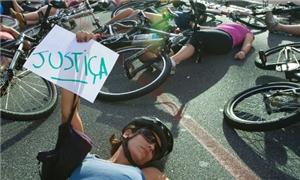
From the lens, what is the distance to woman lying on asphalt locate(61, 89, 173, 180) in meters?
2.43

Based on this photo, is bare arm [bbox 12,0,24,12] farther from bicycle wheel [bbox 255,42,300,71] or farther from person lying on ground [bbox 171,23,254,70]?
bicycle wheel [bbox 255,42,300,71]

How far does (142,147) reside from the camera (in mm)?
2633

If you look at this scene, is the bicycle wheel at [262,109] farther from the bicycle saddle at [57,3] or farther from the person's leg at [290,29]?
the bicycle saddle at [57,3]

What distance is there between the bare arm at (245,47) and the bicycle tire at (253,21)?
0.96m

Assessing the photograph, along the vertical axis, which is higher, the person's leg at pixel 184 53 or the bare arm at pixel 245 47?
the person's leg at pixel 184 53

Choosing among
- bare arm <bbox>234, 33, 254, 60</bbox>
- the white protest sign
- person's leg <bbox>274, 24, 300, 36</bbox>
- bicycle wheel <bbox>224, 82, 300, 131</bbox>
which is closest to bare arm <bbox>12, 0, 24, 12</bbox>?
bare arm <bbox>234, 33, 254, 60</bbox>

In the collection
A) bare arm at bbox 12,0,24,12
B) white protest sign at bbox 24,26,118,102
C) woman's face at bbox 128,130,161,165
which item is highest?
white protest sign at bbox 24,26,118,102

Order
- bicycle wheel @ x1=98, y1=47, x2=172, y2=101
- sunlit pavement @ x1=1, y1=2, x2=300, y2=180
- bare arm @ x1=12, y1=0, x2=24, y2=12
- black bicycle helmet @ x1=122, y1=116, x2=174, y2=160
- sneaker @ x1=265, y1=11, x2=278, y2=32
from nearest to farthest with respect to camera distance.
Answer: black bicycle helmet @ x1=122, y1=116, x2=174, y2=160 → sunlit pavement @ x1=1, y1=2, x2=300, y2=180 → bicycle wheel @ x1=98, y1=47, x2=172, y2=101 → sneaker @ x1=265, y1=11, x2=278, y2=32 → bare arm @ x1=12, y1=0, x2=24, y2=12

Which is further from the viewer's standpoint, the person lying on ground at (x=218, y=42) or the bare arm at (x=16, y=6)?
the bare arm at (x=16, y=6)

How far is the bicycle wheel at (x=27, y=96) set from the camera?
4.27 meters

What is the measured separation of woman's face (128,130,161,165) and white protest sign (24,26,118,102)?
49 cm

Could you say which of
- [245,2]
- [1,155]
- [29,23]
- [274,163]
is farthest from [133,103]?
[245,2]

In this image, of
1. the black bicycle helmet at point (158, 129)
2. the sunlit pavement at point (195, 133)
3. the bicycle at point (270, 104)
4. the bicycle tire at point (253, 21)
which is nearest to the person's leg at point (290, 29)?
→ the bicycle tire at point (253, 21)

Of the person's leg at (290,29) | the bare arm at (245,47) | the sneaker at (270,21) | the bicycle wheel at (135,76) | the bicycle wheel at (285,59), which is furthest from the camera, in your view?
the sneaker at (270,21)
